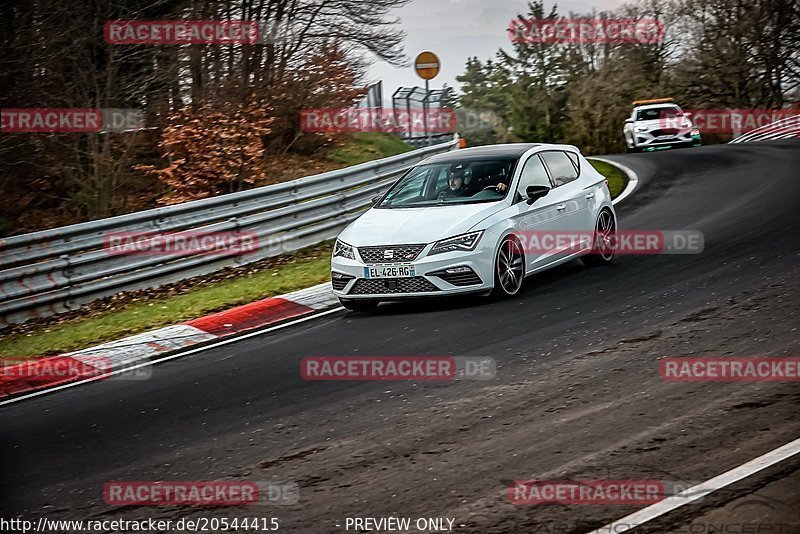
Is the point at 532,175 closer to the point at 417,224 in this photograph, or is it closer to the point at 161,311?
the point at 417,224

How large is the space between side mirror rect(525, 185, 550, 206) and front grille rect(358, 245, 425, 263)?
1.63m

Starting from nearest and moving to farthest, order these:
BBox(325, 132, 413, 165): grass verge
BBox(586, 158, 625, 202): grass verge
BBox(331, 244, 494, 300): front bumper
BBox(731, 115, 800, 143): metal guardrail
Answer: BBox(331, 244, 494, 300): front bumper, BBox(586, 158, 625, 202): grass verge, BBox(325, 132, 413, 165): grass verge, BBox(731, 115, 800, 143): metal guardrail

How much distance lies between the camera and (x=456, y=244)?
10.7 metres

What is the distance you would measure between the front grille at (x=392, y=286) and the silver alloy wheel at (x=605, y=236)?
9.69 feet

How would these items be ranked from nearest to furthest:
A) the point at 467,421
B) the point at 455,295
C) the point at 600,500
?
the point at 600,500
the point at 467,421
the point at 455,295

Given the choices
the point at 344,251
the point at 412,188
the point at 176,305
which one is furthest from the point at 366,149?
the point at 344,251

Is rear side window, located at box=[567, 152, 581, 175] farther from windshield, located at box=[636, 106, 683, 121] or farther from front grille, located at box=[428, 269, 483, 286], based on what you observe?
windshield, located at box=[636, 106, 683, 121]

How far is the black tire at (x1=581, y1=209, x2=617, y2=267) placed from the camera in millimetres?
12713

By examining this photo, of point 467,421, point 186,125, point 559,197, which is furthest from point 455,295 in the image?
point 186,125

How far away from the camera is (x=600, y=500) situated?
5.34 meters

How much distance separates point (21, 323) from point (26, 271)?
2.19 ft

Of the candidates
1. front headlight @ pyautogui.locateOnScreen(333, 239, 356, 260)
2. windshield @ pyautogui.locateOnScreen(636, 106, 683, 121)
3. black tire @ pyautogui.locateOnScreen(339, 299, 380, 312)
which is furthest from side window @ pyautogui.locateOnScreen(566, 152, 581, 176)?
windshield @ pyautogui.locateOnScreen(636, 106, 683, 121)

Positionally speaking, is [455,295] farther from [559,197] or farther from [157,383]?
[157,383]

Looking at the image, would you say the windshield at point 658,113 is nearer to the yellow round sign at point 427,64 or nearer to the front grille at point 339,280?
the yellow round sign at point 427,64
